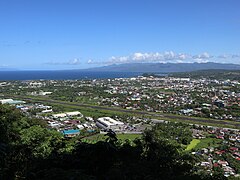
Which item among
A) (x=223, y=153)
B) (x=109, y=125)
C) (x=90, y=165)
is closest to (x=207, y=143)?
(x=223, y=153)

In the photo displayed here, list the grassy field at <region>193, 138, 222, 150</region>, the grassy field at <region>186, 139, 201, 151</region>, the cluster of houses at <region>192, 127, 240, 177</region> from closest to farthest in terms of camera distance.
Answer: the cluster of houses at <region>192, 127, 240, 177</region>, the grassy field at <region>186, 139, 201, 151</region>, the grassy field at <region>193, 138, 222, 150</region>

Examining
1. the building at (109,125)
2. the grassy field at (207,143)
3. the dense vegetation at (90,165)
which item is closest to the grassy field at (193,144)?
the grassy field at (207,143)

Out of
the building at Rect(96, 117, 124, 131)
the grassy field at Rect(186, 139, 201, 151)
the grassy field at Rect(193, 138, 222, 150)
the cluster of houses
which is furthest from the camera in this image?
the building at Rect(96, 117, 124, 131)

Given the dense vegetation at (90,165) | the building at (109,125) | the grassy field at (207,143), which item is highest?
the dense vegetation at (90,165)

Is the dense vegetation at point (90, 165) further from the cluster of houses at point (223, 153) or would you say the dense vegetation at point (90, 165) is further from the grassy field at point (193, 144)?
the grassy field at point (193, 144)

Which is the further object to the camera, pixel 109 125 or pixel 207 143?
pixel 109 125

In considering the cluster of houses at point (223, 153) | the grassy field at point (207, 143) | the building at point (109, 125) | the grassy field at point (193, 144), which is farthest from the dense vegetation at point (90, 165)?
the building at point (109, 125)

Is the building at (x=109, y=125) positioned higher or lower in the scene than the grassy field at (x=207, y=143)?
higher

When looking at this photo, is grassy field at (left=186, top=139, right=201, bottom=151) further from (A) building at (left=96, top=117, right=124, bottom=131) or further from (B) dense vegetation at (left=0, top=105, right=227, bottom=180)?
(B) dense vegetation at (left=0, top=105, right=227, bottom=180)

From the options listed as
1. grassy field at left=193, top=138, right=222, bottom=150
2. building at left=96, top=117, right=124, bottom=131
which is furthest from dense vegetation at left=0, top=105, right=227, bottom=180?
building at left=96, top=117, right=124, bottom=131

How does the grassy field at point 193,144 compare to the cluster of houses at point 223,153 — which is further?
the grassy field at point 193,144

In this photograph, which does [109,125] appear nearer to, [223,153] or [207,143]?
[207,143]

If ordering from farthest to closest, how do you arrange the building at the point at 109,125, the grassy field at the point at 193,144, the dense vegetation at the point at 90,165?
the building at the point at 109,125 < the grassy field at the point at 193,144 < the dense vegetation at the point at 90,165

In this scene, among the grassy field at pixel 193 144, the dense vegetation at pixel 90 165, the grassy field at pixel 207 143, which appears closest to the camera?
the dense vegetation at pixel 90 165
